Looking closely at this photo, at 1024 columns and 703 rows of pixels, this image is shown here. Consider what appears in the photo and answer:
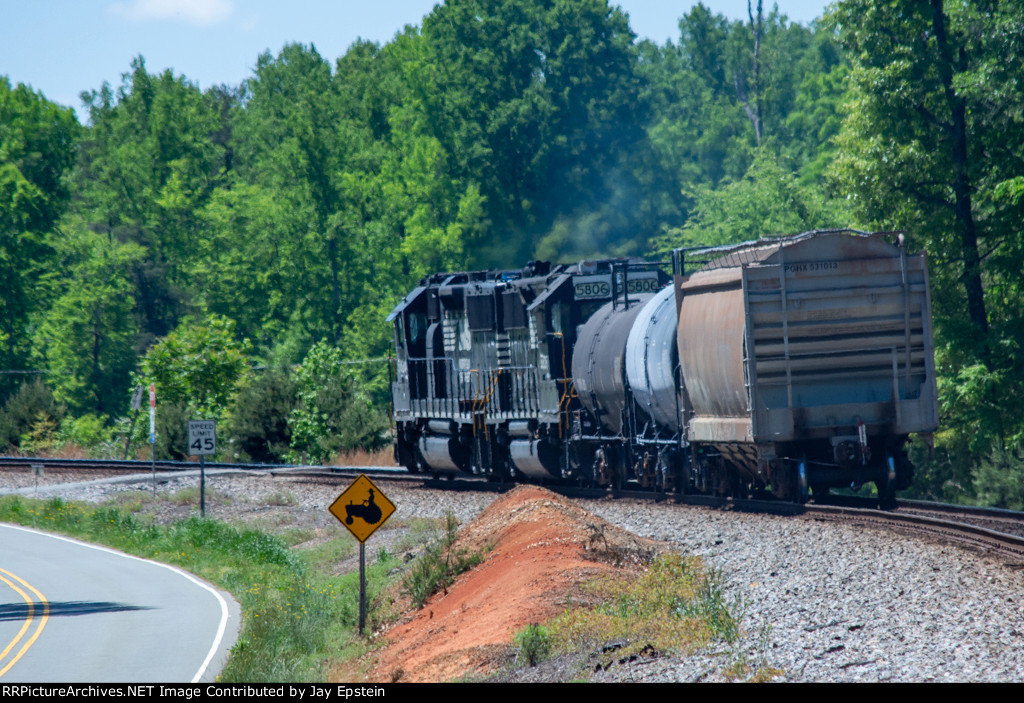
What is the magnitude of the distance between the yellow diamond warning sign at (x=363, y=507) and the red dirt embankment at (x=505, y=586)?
1.53 meters

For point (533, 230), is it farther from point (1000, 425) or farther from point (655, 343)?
point (655, 343)

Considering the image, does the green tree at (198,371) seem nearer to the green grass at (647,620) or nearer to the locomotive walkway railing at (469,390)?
the locomotive walkway railing at (469,390)

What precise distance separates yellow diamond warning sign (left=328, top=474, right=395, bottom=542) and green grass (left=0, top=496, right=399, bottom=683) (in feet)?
5.29

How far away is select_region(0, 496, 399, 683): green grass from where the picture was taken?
16.1m

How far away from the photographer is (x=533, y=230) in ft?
226

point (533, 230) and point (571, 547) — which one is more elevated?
point (533, 230)

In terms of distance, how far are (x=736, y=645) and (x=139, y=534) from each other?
22271mm

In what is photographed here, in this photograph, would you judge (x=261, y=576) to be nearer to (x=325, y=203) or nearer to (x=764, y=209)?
(x=764, y=209)

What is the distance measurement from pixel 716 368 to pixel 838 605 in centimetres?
757

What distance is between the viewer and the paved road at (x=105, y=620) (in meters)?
15.4

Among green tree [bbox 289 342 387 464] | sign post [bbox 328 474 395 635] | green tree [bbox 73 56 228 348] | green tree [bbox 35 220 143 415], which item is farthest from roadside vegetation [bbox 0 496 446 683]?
green tree [bbox 73 56 228 348]

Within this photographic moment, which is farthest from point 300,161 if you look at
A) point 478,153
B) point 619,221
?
point 619,221

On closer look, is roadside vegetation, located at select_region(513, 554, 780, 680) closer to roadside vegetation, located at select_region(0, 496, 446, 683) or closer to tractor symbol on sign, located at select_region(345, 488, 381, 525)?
tractor symbol on sign, located at select_region(345, 488, 381, 525)

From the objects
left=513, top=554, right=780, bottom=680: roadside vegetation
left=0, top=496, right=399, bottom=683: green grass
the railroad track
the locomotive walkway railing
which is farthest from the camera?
the locomotive walkway railing
